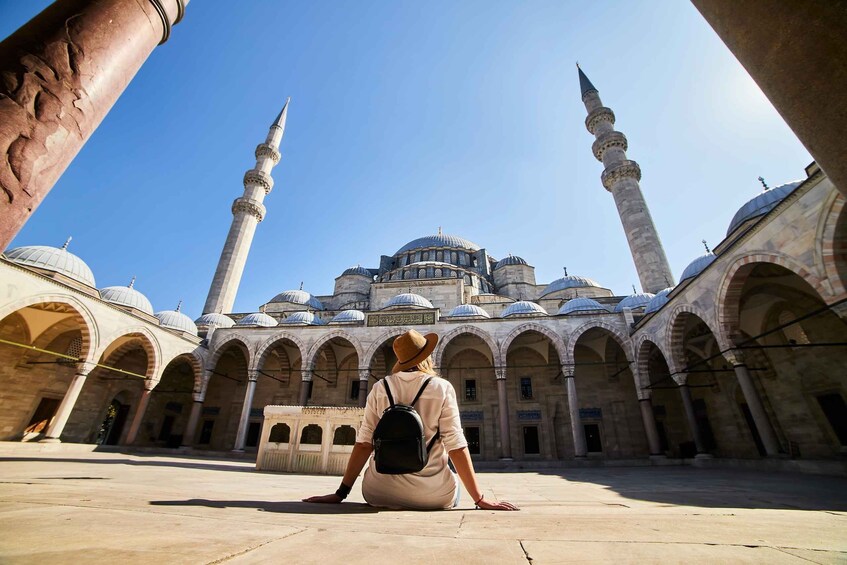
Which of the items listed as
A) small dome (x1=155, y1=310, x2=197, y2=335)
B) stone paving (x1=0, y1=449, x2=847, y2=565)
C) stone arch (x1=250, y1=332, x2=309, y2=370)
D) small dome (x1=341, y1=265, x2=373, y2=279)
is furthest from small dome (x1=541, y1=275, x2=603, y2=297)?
stone paving (x1=0, y1=449, x2=847, y2=565)

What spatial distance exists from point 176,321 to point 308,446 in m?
12.7

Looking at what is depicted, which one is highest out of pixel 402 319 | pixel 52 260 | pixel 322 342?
pixel 52 260

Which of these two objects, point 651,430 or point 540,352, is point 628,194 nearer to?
point 540,352

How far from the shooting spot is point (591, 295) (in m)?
22.1

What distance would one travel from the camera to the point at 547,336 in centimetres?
1473

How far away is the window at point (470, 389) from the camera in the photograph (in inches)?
671

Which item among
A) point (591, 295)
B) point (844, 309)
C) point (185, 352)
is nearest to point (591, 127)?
point (591, 295)

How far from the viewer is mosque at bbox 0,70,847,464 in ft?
32.0

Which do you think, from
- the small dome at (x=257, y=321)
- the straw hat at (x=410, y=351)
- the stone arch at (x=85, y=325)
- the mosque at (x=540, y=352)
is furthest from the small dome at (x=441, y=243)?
the straw hat at (x=410, y=351)

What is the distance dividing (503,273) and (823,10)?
84.8 feet

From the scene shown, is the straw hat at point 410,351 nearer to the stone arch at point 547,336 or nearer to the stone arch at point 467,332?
the stone arch at point 467,332

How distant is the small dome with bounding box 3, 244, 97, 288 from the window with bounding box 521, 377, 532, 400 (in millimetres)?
19266

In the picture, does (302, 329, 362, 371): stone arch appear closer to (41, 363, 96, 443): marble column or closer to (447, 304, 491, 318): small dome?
→ (447, 304, 491, 318): small dome

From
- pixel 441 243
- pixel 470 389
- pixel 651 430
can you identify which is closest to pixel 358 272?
pixel 441 243
